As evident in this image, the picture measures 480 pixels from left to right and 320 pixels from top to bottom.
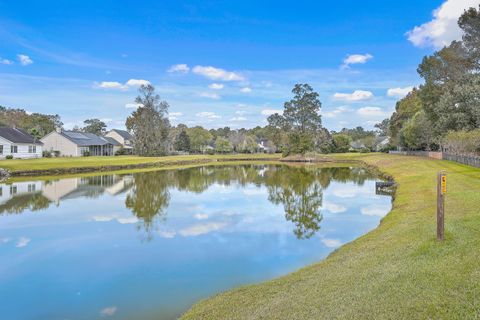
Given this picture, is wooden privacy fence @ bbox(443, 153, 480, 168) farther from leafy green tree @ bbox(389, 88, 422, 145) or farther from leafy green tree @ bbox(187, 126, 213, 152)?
leafy green tree @ bbox(187, 126, 213, 152)

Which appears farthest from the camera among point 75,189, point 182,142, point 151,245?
point 182,142

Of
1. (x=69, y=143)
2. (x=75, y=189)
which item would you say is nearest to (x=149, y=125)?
(x=69, y=143)

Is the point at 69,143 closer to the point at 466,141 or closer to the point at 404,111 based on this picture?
the point at 466,141

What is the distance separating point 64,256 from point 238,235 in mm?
5197

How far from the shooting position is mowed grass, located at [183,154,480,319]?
4.58 meters

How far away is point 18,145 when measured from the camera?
45.8 m

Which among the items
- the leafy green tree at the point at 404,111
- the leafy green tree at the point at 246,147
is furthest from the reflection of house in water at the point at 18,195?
the leafy green tree at the point at 246,147

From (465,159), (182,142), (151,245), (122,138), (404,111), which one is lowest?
(151,245)

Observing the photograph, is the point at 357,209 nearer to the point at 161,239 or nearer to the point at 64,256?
the point at 161,239

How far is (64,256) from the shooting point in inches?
378

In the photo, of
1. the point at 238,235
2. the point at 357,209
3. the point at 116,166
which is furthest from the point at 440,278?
the point at 116,166

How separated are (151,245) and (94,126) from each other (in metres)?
102

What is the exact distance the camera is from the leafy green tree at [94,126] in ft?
334

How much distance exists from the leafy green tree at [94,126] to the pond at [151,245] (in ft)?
284
